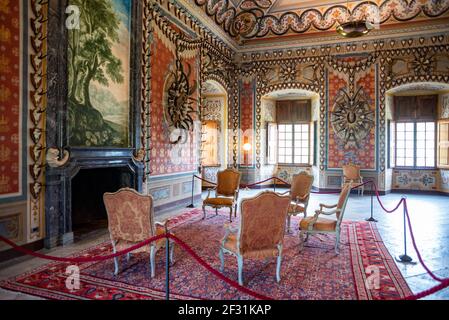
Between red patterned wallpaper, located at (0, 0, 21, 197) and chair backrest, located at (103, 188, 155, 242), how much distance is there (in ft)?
5.10

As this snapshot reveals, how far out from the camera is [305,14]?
11.7 metres

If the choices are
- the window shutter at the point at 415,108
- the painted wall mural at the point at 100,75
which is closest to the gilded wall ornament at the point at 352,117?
the window shutter at the point at 415,108

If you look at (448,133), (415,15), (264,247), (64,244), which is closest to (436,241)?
(264,247)

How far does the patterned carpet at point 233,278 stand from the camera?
12.2 feet

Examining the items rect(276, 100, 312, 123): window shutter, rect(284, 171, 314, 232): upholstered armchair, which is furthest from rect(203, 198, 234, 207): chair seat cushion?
rect(276, 100, 312, 123): window shutter

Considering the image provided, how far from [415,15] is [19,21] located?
445 inches

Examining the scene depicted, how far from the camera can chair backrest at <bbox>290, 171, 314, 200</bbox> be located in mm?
7203

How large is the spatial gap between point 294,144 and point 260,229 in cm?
1068

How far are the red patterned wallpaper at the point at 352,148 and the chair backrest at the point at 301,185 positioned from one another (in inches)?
222

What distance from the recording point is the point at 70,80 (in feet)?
18.4

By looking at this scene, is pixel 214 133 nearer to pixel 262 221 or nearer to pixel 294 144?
pixel 294 144

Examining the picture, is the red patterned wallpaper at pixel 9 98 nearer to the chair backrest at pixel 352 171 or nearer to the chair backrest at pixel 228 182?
the chair backrest at pixel 228 182

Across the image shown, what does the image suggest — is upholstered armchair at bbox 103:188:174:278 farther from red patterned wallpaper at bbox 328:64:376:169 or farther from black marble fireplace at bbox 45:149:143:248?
red patterned wallpaper at bbox 328:64:376:169

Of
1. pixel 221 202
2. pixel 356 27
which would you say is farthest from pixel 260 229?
pixel 356 27
